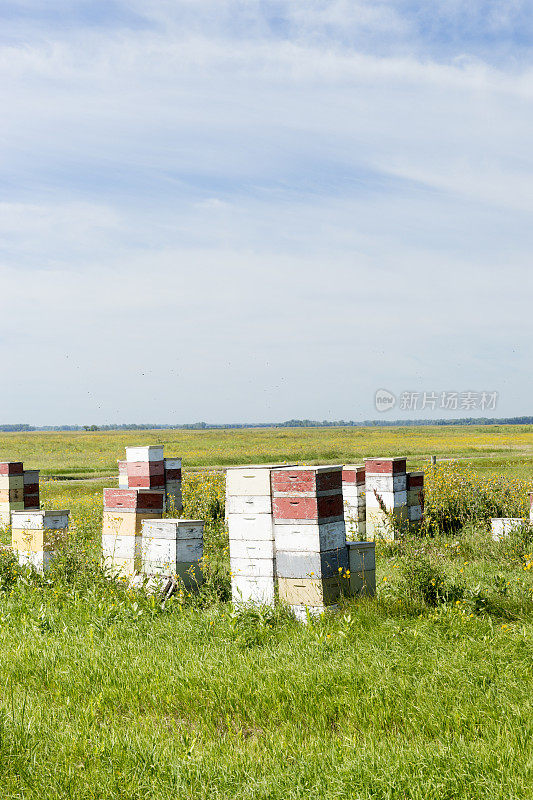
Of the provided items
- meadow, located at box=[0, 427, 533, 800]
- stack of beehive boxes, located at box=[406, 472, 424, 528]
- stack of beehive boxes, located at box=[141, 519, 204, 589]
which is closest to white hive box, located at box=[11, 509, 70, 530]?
meadow, located at box=[0, 427, 533, 800]

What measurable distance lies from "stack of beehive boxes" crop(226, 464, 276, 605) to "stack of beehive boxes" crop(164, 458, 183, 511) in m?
6.59

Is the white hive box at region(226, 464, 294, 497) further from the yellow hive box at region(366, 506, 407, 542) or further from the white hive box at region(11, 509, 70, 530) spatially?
the yellow hive box at region(366, 506, 407, 542)

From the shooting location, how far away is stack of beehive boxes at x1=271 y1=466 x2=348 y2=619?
7.66 m

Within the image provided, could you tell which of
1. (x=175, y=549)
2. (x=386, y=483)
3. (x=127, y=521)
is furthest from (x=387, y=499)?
(x=175, y=549)

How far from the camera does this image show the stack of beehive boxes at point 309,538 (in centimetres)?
766

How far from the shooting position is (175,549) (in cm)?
923

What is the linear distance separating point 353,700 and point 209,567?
464 centimetres

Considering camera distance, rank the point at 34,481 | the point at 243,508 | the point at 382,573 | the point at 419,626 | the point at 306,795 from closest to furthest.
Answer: the point at 306,795 → the point at 419,626 → the point at 243,508 → the point at 382,573 → the point at 34,481

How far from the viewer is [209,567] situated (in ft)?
32.1

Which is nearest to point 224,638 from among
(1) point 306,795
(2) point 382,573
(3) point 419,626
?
(3) point 419,626

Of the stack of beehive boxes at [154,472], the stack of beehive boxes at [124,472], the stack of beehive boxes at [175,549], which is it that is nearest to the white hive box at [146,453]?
the stack of beehive boxes at [154,472]

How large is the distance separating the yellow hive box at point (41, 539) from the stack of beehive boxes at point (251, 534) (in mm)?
3465

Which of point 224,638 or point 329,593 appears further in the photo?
point 329,593

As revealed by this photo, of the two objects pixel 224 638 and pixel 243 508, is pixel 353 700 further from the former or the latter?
pixel 243 508
